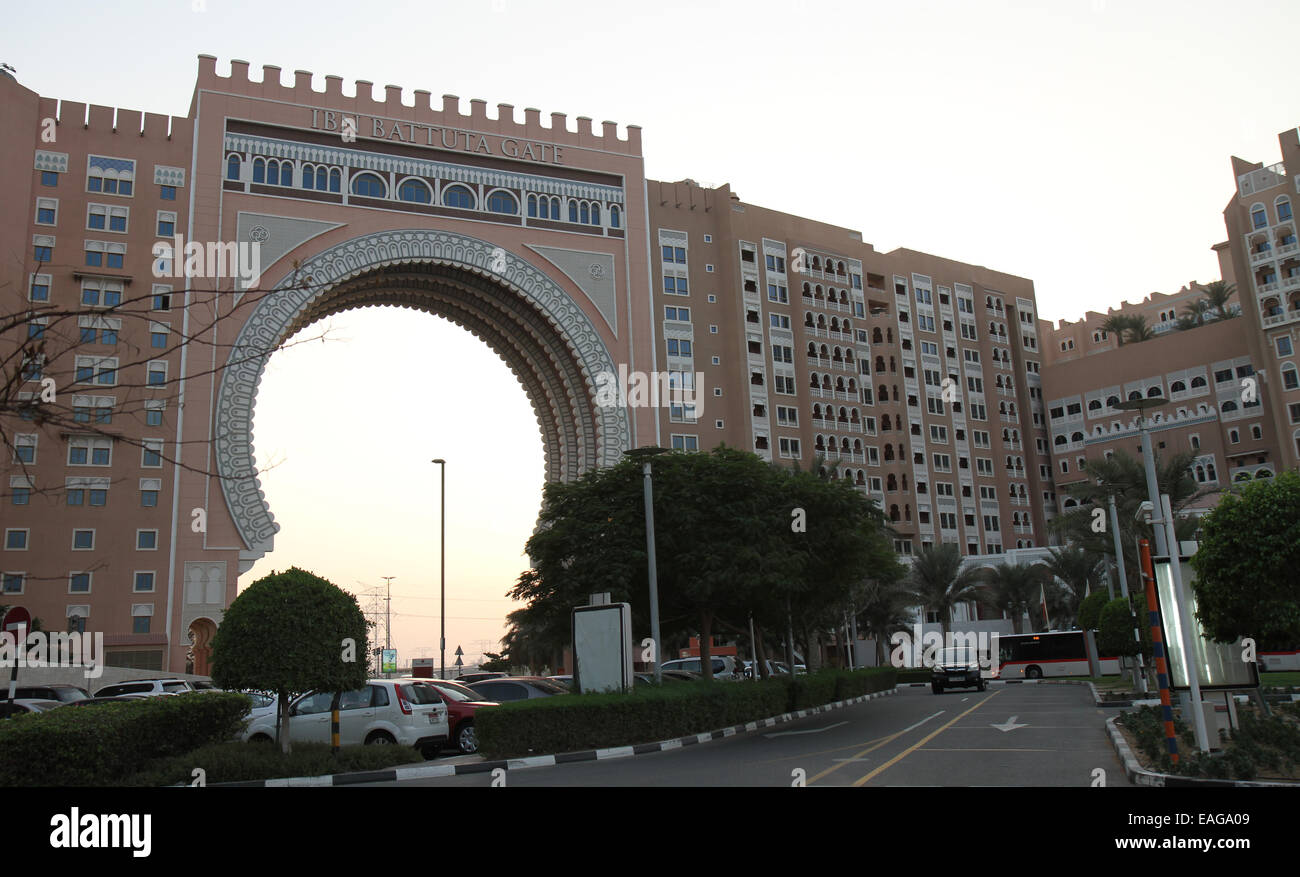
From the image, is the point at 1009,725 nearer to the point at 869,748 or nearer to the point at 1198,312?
the point at 869,748

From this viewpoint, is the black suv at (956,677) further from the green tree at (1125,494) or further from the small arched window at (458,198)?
the small arched window at (458,198)

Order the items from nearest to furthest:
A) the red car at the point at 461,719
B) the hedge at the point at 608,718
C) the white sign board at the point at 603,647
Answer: the hedge at the point at 608,718
the red car at the point at 461,719
the white sign board at the point at 603,647

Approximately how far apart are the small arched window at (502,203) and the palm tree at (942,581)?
1132 inches

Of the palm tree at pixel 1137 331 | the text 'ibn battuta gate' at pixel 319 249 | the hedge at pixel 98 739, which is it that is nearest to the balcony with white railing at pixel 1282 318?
the palm tree at pixel 1137 331

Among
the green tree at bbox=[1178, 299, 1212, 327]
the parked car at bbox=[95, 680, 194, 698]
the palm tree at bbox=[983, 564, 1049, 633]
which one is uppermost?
the green tree at bbox=[1178, 299, 1212, 327]

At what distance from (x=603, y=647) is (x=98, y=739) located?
399 inches

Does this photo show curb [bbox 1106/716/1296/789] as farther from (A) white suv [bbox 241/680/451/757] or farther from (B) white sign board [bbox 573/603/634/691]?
(A) white suv [bbox 241/680/451/757]

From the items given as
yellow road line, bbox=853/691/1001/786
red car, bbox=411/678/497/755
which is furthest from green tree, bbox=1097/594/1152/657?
red car, bbox=411/678/497/755

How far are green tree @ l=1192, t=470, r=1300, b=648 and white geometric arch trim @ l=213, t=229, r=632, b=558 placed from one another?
99.1ft

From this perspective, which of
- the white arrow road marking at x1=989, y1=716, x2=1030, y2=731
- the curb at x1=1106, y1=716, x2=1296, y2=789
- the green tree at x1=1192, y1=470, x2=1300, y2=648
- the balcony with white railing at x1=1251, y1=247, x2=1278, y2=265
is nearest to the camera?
the curb at x1=1106, y1=716, x2=1296, y2=789

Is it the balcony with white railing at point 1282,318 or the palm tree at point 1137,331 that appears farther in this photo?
the palm tree at point 1137,331

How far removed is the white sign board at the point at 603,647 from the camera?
2012 centimetres

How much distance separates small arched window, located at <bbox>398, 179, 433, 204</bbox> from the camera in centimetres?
4625
